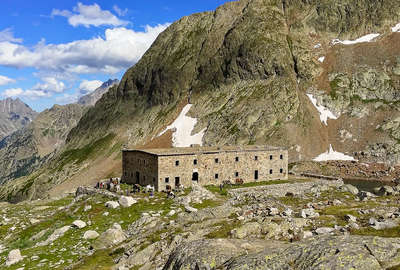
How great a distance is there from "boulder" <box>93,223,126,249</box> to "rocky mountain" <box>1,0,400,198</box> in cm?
Result: 9492

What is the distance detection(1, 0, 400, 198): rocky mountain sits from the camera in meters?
129

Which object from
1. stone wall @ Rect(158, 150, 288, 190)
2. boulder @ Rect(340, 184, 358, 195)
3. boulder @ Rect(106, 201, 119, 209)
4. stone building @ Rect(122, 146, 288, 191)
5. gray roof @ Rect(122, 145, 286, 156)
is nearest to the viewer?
boulder @ Rect(106, 201, 119, 209)

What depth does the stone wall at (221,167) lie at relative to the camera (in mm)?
63969

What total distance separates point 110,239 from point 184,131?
376 feet

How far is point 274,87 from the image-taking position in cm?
14500

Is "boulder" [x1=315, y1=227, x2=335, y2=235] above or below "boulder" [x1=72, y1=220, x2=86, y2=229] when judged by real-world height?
above

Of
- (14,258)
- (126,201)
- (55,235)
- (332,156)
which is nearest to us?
(14,258)

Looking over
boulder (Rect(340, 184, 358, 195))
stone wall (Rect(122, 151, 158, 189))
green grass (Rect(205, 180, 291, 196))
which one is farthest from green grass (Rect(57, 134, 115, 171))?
boulder (Rect(340, 184, 358, 195))

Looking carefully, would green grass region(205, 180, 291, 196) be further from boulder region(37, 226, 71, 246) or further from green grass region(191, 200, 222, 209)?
boulder region(37, 226, 71, 246)

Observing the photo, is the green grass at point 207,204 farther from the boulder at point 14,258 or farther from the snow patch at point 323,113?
the snow patch at point 323,113

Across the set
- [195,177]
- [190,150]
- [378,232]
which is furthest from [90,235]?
[190,150]

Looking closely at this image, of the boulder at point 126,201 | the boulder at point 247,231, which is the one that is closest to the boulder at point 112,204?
the boulder at point 126,201

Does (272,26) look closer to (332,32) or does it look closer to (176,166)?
(332,32)

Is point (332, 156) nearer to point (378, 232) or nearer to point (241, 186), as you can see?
point (241, 186)
